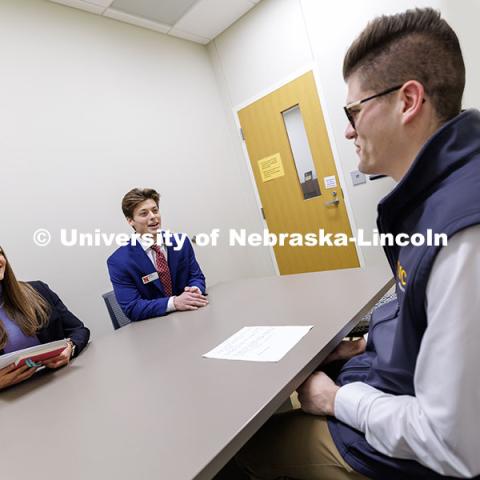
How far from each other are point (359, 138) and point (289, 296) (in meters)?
0.86

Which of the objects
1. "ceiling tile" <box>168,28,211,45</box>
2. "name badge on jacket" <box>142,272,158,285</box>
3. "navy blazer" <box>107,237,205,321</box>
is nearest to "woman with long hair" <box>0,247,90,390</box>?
"navy blazer" <box>107,237,205,321</box>

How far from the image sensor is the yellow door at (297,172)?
126 inches

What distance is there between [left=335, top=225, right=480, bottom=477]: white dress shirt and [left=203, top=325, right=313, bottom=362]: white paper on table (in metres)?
0.42

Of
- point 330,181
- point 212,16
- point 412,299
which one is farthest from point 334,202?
point 412,299

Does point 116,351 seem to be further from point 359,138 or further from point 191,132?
point 191,132

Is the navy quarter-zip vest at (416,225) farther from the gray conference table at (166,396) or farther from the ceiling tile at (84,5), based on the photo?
the ceiling tile at (84,5)

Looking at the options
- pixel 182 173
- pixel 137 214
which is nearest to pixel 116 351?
pixel 137 214

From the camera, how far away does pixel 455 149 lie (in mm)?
665

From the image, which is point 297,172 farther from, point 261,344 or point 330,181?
point 261,344

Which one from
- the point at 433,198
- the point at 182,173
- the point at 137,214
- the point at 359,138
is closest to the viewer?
the point at 433,198

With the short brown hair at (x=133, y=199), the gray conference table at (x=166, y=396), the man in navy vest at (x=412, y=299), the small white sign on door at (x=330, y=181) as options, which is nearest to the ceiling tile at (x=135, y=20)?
the short brown hair at (x=133, y=199)

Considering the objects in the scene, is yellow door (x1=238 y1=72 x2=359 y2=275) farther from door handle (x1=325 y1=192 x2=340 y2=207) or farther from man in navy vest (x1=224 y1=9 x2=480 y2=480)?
man in navy vest (x1=224 y1=9 x2=480 y2=480)

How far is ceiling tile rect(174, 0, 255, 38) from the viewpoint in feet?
10.3

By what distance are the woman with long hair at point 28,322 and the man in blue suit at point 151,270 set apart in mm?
319
